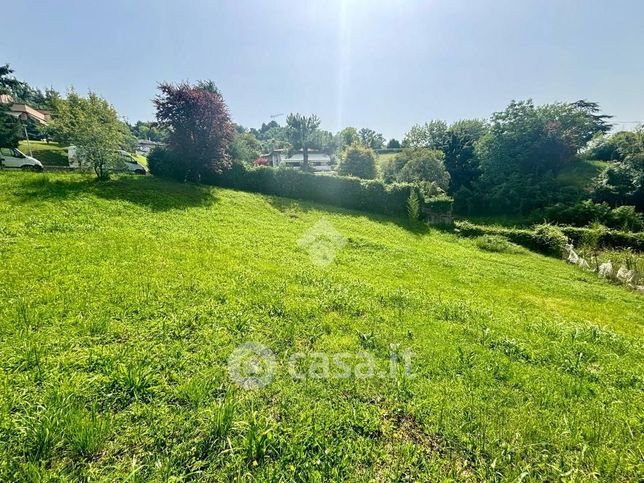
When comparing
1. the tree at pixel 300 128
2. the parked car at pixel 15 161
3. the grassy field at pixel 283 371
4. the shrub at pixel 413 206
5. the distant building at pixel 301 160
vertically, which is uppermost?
the tree at pixel 300 128

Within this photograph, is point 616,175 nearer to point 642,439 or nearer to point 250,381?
point 642,439

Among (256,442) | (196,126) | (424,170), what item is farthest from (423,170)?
(256,442)

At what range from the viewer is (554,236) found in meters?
13.9

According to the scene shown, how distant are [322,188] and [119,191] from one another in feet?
33.5

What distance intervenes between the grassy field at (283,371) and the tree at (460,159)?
2517 centimetres

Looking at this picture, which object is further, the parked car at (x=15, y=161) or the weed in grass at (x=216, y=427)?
the parked car at (x=15, y=161)

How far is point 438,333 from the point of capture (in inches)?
173

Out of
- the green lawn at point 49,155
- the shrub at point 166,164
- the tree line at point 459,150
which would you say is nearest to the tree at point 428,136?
the tree line at point 459,150

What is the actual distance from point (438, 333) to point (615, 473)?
7.26 feet

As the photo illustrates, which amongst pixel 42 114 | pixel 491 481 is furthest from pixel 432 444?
pixel 42 114

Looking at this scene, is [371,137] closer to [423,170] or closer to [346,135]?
[346,135]

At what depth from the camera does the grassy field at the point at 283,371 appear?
2.24 meters

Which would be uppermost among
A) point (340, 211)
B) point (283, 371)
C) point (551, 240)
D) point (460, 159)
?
point (460, 159)

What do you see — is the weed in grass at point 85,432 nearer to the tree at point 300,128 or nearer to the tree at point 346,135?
the tree at point 300,128
